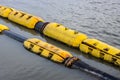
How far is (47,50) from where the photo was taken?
1777 centimetres

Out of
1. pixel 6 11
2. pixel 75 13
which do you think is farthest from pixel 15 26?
pixel 75 13

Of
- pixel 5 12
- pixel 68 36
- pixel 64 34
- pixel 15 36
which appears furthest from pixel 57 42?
pixel 5 12

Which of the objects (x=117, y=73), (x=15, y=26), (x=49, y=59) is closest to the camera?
(x=117, y=73)

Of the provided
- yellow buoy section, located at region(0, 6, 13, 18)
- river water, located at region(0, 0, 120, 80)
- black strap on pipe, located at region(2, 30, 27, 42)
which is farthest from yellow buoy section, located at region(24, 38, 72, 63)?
yellow buoy section, located at region(0, 6, 13, 18)

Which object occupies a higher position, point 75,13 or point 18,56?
point 75,13

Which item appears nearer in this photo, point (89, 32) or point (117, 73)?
point (117, 73)

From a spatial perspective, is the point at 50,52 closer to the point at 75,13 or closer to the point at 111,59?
the point at 111,59

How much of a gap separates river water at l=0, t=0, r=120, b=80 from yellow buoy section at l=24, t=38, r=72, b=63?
0.31 metres

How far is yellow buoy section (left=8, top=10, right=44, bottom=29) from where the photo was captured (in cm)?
2242

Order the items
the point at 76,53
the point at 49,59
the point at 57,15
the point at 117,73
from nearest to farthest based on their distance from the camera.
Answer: the point at 117,73 < the point at 49,59 < the point at 76,53 < the point at 57,15

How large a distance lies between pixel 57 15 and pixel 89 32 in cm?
497

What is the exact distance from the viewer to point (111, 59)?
16.9 metres

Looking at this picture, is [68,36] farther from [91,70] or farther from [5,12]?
[5,12]

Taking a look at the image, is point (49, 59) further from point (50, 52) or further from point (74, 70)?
point (74, 70)
